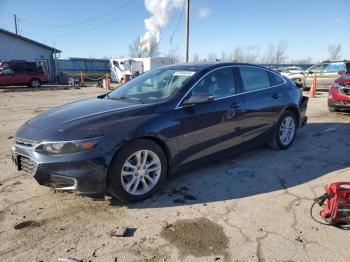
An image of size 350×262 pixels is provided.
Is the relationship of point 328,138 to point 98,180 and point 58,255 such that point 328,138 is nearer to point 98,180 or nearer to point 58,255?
point 98,180

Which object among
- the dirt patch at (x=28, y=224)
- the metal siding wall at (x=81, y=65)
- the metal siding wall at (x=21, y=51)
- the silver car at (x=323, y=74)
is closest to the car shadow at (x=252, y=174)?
the dirt patch at (x=28, y=224)

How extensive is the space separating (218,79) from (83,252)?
9.61 ft

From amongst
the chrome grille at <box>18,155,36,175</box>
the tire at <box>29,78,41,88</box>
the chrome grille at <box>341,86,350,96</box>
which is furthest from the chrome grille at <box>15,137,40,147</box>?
the tire at <box>29,78,41,88</box>

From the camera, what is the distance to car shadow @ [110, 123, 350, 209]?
3779 mm

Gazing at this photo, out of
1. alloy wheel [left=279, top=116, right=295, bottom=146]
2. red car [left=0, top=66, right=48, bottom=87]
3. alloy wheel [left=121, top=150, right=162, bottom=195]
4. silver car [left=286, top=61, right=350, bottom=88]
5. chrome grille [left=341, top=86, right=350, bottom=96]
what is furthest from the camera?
red car [left=0, top=66, right=48, bottom=87]

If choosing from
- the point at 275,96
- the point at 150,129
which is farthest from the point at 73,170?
the point at 275,96

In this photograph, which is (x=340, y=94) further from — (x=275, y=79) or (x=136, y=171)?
(x=136, y=171)

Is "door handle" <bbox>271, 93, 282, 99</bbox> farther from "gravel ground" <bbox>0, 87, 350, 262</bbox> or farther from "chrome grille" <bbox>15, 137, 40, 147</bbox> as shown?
"chrome grille" <bbox>15, 137, 40, 147</bbox>

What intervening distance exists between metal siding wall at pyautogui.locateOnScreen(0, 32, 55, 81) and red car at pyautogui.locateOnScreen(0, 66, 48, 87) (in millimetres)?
6840

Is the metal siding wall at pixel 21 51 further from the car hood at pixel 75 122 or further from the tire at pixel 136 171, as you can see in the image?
the tire at pixel 136 171

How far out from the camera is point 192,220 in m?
3.24

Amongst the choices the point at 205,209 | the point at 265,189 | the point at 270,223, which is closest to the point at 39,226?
the point at 205,209

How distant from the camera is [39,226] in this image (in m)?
3.14

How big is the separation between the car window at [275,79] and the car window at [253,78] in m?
0.10
